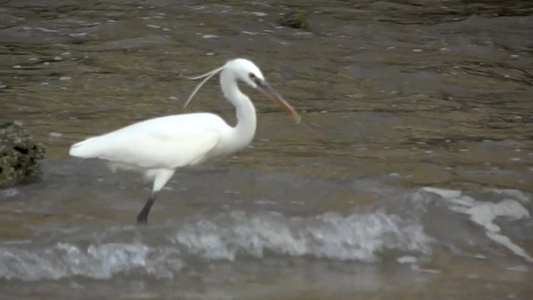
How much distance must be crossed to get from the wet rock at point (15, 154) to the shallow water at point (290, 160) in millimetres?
105

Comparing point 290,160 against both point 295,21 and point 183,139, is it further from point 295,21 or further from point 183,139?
point 295,21

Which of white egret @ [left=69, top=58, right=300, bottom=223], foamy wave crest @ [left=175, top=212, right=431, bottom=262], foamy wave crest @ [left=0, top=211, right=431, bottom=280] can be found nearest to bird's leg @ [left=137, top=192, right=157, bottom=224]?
white egret @ [left=69, top=58, right=300, bottom=223]

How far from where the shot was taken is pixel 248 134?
24.5 ft

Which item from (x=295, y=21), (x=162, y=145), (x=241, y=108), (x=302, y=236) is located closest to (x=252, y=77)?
(x=241, y=108)

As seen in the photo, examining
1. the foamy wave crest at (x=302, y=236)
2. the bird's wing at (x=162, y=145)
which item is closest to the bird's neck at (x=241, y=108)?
the bird's wing at (x=162, y=145)

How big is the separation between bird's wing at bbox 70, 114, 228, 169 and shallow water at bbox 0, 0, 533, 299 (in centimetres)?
38

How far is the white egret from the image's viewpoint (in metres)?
7.41

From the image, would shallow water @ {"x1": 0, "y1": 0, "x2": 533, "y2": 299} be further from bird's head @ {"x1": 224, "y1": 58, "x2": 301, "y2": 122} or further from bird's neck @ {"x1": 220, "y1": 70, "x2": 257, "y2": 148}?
bird's head @ {"x1": 224, "y1": 58, "x2": 301, "y2": 122}

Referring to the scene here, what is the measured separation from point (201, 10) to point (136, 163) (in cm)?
658

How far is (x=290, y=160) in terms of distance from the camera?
29.3 feet

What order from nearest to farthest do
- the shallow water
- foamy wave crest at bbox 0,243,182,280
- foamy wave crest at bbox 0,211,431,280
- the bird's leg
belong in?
foamy wave crest at bbox 0,243,182,280
foamy wave crest at bbox 0,211,431,280
the shallow water
the bird's leg

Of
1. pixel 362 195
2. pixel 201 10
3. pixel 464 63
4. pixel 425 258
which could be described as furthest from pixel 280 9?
pixel 425 258

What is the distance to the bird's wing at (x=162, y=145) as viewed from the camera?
7.43 metres

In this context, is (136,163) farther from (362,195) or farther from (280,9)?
(280,9)
